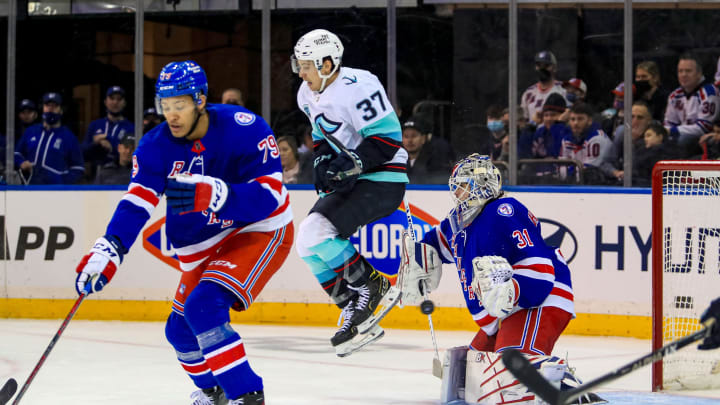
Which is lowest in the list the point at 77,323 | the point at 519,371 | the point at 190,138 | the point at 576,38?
the point at 77,323

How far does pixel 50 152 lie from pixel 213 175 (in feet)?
13.5

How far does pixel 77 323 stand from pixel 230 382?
12.4ft

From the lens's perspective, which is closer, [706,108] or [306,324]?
[706,108]

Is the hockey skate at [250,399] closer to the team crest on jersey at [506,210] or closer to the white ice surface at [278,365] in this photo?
the white ice surface at [278,365]

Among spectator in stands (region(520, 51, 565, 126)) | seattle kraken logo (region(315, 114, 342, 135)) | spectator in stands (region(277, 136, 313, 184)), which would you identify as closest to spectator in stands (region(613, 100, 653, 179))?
spectator in stands (region(520, 51, 565, 126))

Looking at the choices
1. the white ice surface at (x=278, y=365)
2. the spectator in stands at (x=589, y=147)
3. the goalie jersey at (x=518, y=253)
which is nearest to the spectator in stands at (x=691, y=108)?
the spectator in stands at (x=589, y=147)

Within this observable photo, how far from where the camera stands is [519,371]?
2.88m

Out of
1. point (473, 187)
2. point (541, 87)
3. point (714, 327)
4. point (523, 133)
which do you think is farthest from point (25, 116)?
point (714, 327)

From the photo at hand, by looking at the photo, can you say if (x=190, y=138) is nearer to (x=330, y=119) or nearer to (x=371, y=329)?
(x=330, y=119)

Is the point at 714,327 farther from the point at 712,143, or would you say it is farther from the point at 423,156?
the point at 423,156

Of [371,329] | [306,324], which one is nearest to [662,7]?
[306,324]

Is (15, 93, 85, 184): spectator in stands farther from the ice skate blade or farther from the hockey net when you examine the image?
the hockey net

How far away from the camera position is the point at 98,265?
135 inches

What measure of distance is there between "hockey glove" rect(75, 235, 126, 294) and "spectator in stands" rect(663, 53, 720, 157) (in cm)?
400
